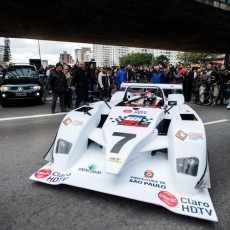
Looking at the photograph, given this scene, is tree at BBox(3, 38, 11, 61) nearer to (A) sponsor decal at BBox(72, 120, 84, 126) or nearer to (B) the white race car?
(A) sponsor decal at BBox(72, 120, 84, 126)

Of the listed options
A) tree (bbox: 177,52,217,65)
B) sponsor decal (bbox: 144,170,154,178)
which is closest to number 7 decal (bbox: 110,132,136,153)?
sponsor decal (bbox: 144,170,154,178)

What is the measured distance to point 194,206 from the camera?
260 centimetres

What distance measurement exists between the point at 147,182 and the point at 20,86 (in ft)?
27.5

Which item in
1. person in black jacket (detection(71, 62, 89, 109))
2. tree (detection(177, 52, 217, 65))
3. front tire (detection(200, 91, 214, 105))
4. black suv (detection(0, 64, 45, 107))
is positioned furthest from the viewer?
tree (detection(177, 52, 217, 65))

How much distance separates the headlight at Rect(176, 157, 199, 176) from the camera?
285 cm

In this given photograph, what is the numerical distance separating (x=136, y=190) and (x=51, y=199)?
3.40 ft

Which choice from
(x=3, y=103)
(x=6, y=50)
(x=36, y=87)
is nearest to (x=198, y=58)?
(x=36, y=87)

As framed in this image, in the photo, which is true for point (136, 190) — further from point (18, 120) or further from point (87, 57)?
point (87, 57)

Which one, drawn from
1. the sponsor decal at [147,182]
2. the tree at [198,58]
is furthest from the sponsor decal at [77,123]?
the tree at [198,58]

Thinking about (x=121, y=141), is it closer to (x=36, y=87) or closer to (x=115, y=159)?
(x=115, y=159)

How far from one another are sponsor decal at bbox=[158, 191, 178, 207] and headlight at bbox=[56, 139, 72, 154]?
1402 mm

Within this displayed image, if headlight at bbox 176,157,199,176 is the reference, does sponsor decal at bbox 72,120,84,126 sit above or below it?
above

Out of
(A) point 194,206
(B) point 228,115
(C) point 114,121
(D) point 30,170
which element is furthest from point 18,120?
(B) point 228,115

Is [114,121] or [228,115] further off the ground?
[114,121]
